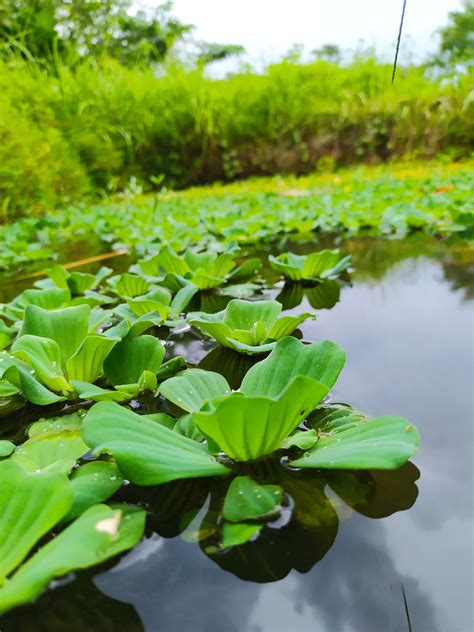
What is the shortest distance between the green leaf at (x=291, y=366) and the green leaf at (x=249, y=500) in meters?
0.14

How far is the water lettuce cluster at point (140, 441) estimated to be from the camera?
1.15 feet

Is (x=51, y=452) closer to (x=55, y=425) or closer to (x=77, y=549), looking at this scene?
(x=55, y=425)

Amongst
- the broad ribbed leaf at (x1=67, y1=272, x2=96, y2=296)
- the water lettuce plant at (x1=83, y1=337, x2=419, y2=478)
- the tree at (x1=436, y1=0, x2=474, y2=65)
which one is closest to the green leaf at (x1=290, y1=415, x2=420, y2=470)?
the water lettuce plant at (x1=83, y1=337, x2=419, y2=478)

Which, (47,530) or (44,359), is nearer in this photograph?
(47,530)

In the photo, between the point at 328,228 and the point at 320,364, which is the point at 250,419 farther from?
the point at 328,228

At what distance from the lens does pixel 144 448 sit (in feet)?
1.35

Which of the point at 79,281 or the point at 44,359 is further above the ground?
the point at 44,359

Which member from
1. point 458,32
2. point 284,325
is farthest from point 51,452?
point 458,32

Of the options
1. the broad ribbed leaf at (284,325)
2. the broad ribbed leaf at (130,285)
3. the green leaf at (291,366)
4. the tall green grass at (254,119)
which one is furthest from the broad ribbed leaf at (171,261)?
the tall green grass at (254,119)

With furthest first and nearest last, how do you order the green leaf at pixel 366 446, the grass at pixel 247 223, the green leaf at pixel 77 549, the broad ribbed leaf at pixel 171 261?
1. the grass at pixel 247 223
2. the broad ribbed leaf at pixel 171 261
3. the green leaf at pixel 366 446
4. the green leaf at pixel 77 549

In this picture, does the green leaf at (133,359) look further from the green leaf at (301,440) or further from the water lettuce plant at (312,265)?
the water lettuce plant at (312,265)

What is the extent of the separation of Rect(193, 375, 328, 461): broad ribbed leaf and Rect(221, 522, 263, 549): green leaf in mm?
71

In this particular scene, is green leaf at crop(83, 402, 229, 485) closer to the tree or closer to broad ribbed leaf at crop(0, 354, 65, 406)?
broad ribbed leaf at crop(0, 354, 65, 406)

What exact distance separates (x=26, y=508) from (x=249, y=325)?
50cm
